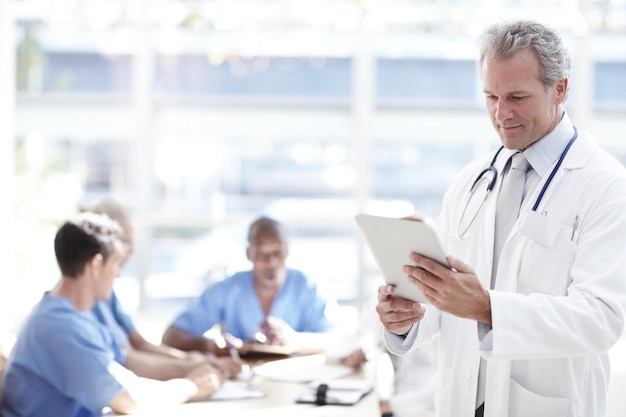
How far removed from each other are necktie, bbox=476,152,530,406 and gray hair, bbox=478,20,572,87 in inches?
9.1

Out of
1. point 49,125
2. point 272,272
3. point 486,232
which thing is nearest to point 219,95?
point 49,125

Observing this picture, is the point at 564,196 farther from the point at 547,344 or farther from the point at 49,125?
the point at 49,125

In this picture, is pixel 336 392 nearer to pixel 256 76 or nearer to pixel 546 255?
pixel 546 255

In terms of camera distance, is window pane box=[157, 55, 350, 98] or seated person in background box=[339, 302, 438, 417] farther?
window pane box=[157, 55, 350, 98]

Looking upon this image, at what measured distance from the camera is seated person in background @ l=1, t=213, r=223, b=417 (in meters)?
2.91

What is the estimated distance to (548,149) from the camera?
2.11 metres

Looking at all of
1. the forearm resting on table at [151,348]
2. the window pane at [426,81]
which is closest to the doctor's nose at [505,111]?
the forearm resting on table at [151,348]

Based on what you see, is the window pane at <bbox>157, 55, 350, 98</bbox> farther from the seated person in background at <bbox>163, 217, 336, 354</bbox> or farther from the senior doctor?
the senior doctor

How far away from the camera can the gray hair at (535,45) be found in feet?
6.64

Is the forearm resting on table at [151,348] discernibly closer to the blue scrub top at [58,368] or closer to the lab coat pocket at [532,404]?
the blue scrub top at [58,368]

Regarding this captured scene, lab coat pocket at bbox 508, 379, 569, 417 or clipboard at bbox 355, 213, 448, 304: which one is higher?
clipboard at bbox 355, 213, 448, 304

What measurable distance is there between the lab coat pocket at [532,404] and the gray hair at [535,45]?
0.70 meters

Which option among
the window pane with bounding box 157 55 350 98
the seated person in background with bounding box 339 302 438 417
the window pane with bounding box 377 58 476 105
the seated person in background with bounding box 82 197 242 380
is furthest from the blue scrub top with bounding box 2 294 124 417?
the window pane with bounding box 377 58 476 105

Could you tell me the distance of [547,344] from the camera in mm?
1847
